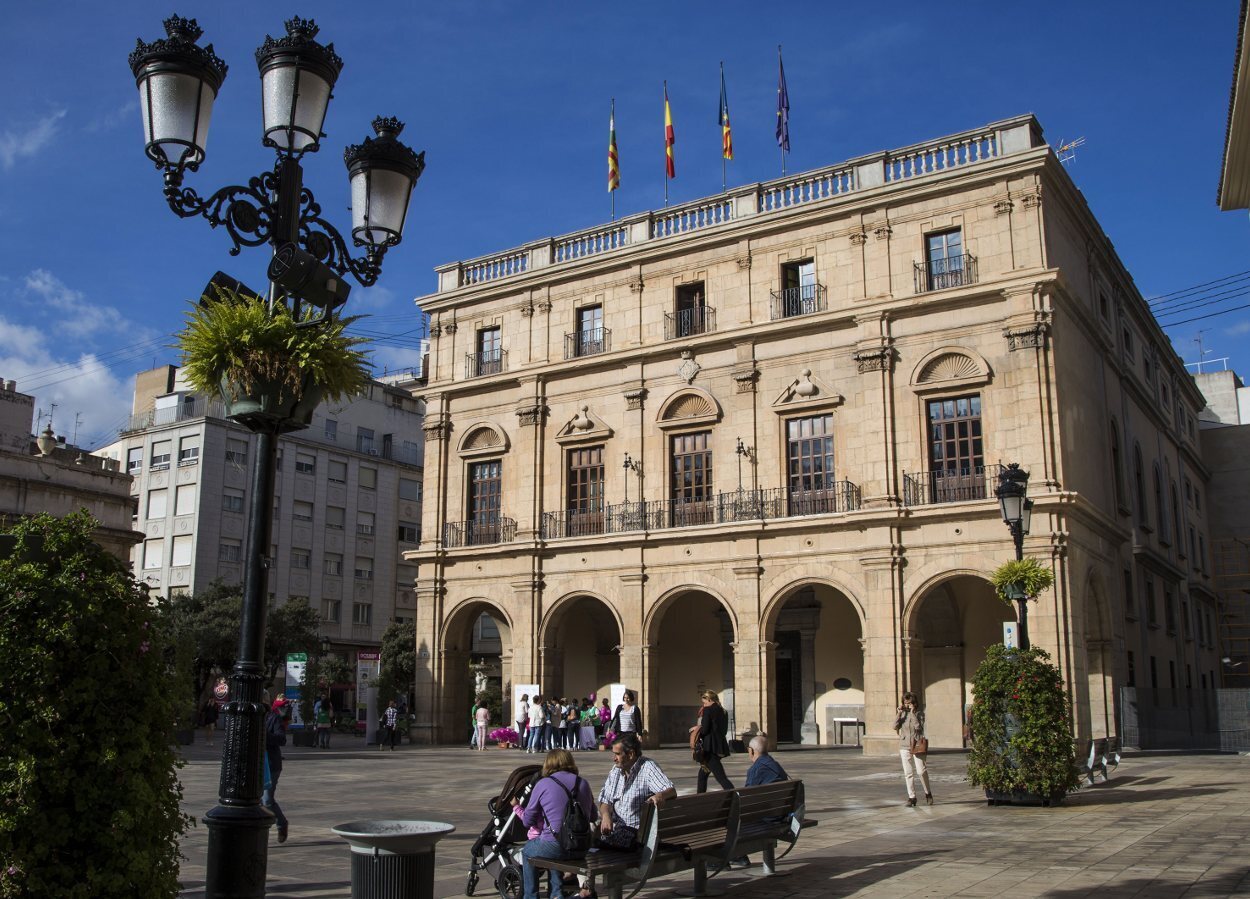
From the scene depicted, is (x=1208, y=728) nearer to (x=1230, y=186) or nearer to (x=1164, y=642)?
(x=1164, y=642)

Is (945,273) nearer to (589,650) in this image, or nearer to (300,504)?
(589,650)

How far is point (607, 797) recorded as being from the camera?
9.04 metres

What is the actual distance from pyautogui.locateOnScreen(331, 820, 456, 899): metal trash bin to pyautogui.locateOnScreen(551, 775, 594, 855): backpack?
1.67 m

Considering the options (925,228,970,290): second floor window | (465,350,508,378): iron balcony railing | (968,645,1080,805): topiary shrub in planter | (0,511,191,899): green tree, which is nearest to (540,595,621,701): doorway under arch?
(465,350,508,378): iron balcony railing

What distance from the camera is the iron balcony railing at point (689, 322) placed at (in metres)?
31.1

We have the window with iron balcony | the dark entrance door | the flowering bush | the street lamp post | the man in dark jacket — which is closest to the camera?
the man in dark jacket

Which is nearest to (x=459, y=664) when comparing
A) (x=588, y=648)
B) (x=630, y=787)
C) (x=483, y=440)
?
(x=588, y=648)

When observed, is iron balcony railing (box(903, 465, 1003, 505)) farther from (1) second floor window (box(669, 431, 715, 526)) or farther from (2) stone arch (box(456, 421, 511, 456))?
(2) stone arch (box(456, 421, 511, 456))

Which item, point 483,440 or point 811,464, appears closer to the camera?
point 811,464

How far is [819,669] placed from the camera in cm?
3127

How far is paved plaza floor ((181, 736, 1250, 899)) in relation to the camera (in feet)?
30.1

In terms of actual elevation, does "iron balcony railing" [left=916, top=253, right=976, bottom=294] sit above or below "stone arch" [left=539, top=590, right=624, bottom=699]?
above

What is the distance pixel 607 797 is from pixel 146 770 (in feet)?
15.4

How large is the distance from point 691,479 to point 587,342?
5.55 metres
